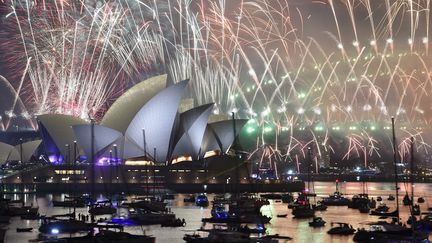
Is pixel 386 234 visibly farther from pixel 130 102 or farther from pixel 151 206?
pixel 130 102

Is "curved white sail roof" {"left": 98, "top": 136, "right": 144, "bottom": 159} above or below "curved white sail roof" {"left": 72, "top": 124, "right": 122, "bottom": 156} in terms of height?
below

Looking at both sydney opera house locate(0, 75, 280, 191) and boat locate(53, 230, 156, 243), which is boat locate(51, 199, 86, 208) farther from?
boat locate(53, 230, 156, 243)

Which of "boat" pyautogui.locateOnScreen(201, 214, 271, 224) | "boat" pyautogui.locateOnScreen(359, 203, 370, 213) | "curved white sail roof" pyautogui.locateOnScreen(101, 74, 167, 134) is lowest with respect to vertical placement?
"boat" pyautogui.locateOnScreen(359, 203, 370, 213)

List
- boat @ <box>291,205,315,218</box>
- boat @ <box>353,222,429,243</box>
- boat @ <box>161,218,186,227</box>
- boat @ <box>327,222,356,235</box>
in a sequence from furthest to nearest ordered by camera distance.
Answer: boat @ <box>291,205,315,218</box>
boat @ <box>161,218,186,227</box>
boat @ <box>327,222,356,235</box>
boat @ <box>353,222,429,243</box>

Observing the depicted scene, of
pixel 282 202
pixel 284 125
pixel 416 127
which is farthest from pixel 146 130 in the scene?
pixel 284 125

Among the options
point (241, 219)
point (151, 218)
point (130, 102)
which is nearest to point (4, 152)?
point (130, 102)

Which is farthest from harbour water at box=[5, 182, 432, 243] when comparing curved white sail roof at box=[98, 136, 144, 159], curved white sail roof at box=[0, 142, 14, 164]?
curved white sail roof at box=[0, 142, 14, 164]

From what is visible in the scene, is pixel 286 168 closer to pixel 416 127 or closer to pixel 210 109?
pixel 416 127

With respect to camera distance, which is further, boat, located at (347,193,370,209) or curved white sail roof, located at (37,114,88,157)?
curved white sail roof, located at (37,114,88,157)

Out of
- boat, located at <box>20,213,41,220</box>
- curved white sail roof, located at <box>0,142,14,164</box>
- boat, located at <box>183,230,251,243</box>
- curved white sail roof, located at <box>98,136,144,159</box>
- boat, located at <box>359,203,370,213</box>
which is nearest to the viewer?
boat, located at <box>183,230,251,243</box>
